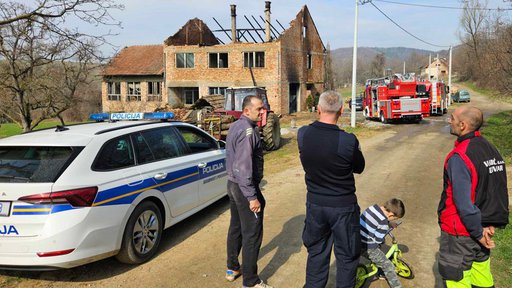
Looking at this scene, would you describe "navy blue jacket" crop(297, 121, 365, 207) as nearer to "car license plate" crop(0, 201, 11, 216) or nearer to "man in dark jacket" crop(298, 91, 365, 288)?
"man in dark jacket" crop(298, 91, 365, 288)

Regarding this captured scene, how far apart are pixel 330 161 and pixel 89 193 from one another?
7.55ft

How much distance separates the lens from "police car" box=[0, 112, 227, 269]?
344 cm

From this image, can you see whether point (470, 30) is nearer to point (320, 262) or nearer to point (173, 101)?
point (173, 101)

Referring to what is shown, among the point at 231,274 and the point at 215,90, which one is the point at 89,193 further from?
the point at 215,90

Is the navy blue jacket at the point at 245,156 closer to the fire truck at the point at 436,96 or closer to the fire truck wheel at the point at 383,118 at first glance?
the fire truck wheel at the point at 383,118

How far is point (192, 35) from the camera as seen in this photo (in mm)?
35156

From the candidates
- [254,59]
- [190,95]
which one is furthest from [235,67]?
[190,95]

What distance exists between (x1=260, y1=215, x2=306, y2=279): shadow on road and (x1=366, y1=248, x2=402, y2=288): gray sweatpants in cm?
109

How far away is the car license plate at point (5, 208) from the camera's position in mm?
3443

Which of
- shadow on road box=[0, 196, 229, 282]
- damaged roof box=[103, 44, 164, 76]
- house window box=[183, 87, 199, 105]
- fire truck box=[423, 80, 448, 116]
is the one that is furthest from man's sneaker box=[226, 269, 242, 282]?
damaged roof box=[103, 44, 164, 76]

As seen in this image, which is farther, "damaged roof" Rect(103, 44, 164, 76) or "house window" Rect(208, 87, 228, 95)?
"damaged roof" Rect(103, 44, 164, 76)

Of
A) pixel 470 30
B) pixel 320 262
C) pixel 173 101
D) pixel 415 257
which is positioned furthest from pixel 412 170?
pixel 470 30

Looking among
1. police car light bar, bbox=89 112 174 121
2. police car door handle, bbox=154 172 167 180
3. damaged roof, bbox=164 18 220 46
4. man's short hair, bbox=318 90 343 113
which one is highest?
damaged roof, bbox=164 18 220 46

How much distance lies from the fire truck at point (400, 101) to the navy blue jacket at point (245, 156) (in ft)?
60.5
